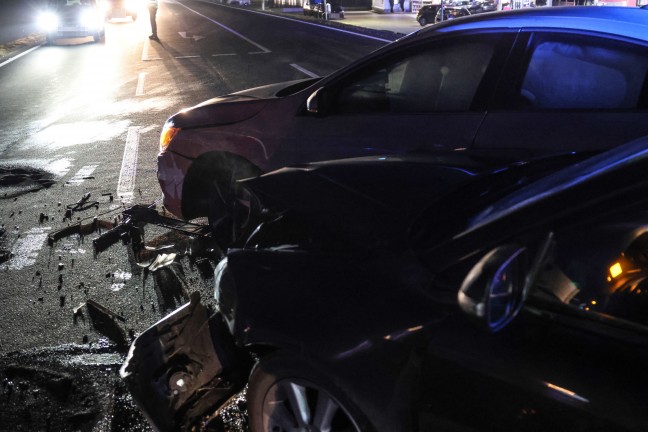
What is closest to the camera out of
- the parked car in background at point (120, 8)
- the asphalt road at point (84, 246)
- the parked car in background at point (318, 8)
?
the asphalt road at point (84, 246)

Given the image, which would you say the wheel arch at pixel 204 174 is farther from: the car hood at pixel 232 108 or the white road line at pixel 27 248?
the white road line at pixel 27 248

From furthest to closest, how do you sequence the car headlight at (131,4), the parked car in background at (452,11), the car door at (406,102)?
the car headlight at (131,4)
the parked car in background at (452,11)
the car door at (406,102)

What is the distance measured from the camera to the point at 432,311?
7.04 ft

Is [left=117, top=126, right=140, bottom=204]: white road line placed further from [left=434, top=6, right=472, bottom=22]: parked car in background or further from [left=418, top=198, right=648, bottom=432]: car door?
[left=434, top=6, right=472, bottom=22]: parked car in background

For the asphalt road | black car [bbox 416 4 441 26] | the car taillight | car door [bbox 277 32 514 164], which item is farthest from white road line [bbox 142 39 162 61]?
black car [bbox 416 4 441 26]

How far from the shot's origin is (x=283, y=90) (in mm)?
5121

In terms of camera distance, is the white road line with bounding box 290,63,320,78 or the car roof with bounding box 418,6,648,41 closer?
the car roof with bounding box 418,6,648,41

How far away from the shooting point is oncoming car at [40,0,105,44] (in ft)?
79.9

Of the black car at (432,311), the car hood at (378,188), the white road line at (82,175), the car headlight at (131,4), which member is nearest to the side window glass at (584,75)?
the car hood at (378,188)

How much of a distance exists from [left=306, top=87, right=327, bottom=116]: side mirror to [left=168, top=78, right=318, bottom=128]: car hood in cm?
51

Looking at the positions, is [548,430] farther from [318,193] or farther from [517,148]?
[517,148]

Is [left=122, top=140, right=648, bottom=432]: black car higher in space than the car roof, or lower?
lower

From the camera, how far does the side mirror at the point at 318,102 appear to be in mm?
4391

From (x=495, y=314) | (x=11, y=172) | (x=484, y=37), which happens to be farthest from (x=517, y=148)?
(x=11, y=172)
